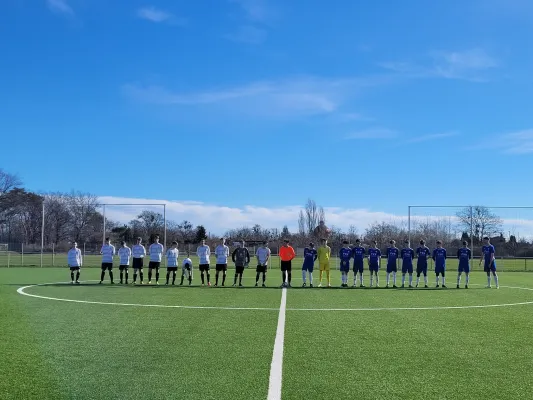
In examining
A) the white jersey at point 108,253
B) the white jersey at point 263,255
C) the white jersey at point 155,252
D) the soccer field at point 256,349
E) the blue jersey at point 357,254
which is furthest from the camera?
the blue jersey at point 357,254

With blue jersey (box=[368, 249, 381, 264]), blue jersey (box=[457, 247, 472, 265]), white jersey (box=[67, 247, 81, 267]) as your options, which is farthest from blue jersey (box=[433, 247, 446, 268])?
white jersey (box=[67, 247, 81, 267])

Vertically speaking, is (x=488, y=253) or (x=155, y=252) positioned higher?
(x=488, y=253)

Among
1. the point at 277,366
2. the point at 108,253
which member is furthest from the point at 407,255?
the point at 277,366

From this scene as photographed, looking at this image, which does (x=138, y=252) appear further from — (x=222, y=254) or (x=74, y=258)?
(x=222, y=254)

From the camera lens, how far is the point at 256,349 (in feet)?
28.4

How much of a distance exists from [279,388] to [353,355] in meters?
2.36

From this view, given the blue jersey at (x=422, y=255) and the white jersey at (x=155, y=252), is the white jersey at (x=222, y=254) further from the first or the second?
the blue jersey at (x=422, y=255)

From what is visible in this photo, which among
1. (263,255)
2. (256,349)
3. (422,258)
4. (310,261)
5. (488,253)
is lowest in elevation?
(256,349)

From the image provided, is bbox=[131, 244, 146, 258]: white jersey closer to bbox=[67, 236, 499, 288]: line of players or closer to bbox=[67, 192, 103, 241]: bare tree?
bbox=[67, 236, 499, 288]: line of players

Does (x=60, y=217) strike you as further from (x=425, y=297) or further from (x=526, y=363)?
(x=526, y=363)

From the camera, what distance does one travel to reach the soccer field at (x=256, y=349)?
6.29 m

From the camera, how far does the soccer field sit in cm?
629

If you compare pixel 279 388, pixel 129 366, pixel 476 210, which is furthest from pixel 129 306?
pixel 476 210

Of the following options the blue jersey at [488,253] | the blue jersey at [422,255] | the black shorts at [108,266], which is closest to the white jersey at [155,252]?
the black shorts at [108,266]
